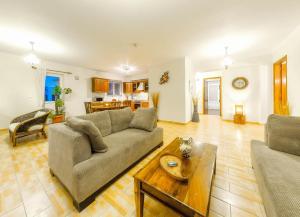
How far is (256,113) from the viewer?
4758mm

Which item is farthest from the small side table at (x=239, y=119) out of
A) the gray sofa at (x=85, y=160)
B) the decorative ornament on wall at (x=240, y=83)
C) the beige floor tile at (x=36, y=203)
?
the beige floor tile at (x=36, y=203)

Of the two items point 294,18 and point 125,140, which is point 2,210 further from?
point 294,18

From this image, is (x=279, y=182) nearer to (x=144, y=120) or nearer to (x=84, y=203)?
(x=84, y=203)

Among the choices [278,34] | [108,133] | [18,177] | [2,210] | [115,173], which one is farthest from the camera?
[278,34]

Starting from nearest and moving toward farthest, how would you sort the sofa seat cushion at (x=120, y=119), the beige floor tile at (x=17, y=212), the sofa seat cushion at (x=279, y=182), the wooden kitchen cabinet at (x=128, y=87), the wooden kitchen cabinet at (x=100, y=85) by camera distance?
the sofa seat cushion at (x=279, y=182), the beige floor tile at (x=17, y=212), the sofa seat cushion at (x=120, y=119), the wooden kitchen cabinet at (x=100, y=85), the wooden kitchen cabinet at (x=128, y=87)

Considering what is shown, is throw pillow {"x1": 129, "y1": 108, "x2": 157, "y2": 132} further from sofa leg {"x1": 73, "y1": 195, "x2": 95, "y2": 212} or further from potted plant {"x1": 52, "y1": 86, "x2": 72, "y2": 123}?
potted plant {"x1": 52, "y1": 86, "x2": 72, "y2": 123}

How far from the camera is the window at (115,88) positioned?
7.32 m

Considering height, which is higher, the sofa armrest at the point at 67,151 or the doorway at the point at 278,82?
the doorway at the point at 278,82

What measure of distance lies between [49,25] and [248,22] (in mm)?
3959

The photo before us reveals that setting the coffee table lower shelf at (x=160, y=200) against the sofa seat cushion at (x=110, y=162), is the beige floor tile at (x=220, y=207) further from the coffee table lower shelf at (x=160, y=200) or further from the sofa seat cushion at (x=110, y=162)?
the sofa seat cushion at (x=110, y=162)

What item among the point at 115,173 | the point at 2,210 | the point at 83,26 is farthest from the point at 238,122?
the point at 2,210

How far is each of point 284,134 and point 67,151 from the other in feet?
8.60

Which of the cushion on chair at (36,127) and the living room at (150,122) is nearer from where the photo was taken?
the living room at (150,122)

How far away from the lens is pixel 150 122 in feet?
8.05
